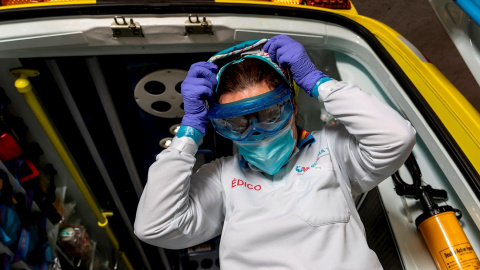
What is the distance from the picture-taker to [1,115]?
1.60 meters

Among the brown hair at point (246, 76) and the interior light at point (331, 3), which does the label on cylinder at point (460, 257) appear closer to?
the brown hair at point (246, 76)

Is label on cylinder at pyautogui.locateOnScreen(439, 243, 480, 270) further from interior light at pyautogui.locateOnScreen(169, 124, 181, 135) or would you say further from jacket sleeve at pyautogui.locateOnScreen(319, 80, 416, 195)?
interior light at pyautogui.locateOnScreen(169, 124, 181, 135)

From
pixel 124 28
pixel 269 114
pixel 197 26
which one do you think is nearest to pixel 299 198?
pixel 269 114

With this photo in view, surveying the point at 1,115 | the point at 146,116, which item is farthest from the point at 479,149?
the point at 1,115

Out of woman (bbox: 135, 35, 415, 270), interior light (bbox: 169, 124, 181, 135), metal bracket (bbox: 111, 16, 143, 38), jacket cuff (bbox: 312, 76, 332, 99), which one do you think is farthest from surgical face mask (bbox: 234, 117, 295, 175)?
interior light (bbox: 169, 124, 181, 135)

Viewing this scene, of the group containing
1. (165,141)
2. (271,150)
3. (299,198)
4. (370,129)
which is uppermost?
(370,129)

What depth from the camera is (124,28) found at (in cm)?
131

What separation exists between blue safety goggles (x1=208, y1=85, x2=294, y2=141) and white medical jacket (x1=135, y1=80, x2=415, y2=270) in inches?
5.1

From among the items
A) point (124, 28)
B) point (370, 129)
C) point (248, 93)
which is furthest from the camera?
point (124, 28)

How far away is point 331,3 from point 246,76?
72cm

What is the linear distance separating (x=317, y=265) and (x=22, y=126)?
66.2 inches

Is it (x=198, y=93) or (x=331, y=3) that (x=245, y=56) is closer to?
(x=198, y=93)

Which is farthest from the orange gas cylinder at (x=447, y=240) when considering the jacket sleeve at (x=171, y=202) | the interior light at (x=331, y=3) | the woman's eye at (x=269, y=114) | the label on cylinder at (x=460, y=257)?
the interior light at (x=331, y=3)

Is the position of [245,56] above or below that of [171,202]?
above
